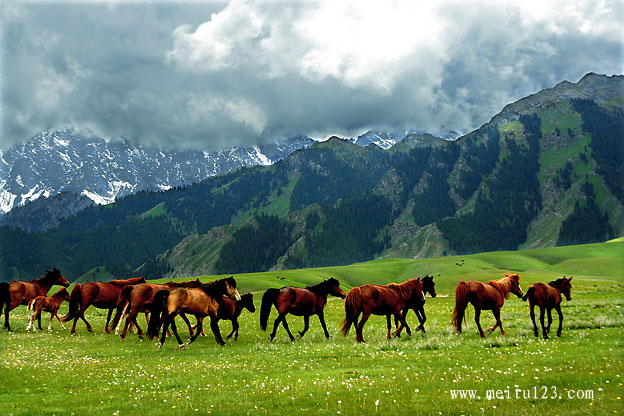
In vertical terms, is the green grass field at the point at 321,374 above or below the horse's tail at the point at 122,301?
below

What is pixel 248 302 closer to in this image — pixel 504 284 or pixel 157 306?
pixel 157 306

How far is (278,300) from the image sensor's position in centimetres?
2544

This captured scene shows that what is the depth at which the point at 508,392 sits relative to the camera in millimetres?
11500

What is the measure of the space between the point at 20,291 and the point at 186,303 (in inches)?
559

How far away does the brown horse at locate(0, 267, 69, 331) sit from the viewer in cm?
2698

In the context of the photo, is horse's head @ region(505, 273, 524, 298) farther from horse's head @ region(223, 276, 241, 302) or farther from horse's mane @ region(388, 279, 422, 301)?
horse's head @ region(223, 276, 241, 302)

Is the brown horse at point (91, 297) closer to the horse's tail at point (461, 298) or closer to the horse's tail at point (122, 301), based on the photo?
the horse's tail at point (122, 301)

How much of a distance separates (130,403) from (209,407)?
2.30 metres

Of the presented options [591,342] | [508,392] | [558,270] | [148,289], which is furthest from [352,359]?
[558,270]

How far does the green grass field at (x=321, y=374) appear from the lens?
1103cm

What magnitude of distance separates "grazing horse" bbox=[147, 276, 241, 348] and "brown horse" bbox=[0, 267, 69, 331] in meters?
10.8

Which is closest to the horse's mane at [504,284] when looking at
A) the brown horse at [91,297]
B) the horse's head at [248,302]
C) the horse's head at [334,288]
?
the horse's head at [334,288]

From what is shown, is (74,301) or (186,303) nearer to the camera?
(186,303)

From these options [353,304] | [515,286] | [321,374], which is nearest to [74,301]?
[353,304]
